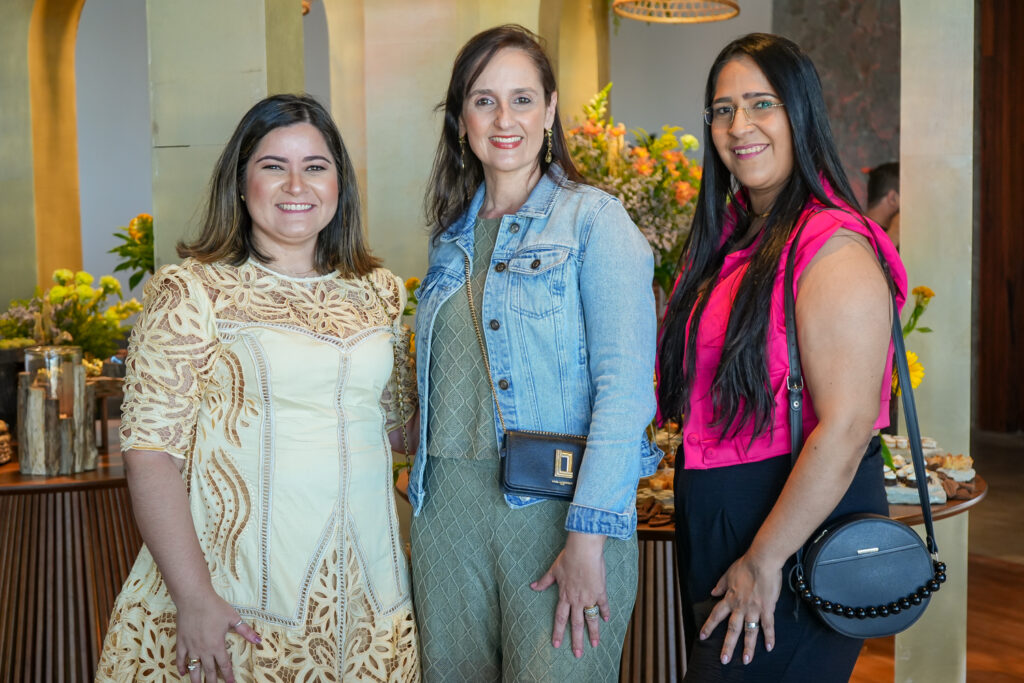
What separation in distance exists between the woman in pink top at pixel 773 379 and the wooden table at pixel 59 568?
1.84 m

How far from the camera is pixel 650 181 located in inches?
145

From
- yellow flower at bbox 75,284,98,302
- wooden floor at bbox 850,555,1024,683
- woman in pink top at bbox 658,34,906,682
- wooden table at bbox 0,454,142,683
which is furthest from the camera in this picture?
wooden floor at bbox 850,555,1024,683

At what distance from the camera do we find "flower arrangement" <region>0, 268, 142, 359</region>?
3458 millimetres

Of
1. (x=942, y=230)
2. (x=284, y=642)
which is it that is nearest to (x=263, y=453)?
(x=284, y=642)

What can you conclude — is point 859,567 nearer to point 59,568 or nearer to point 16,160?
point 59,568

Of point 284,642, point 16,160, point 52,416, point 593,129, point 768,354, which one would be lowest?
point 284,642

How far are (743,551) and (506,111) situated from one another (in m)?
0.91

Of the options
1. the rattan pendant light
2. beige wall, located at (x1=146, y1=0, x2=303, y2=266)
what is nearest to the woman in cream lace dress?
beige wall, located at (x1=146, y1=0, x2=303, y2=266)

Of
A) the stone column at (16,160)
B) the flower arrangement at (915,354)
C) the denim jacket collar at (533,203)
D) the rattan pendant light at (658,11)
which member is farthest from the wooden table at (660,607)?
the stone column at (16,160)

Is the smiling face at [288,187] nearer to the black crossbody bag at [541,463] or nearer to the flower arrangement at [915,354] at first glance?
the black crossbody bag at [541,463]

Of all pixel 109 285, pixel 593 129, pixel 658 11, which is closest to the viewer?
pixel 593 129

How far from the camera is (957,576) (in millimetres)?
3484

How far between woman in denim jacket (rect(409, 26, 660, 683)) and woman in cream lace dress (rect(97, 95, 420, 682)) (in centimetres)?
12

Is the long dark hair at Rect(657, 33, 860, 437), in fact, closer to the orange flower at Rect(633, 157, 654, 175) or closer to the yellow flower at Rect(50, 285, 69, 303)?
the orange flower at Rect(633, 157, 654, 175)
